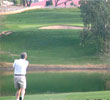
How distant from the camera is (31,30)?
63938 millimetres

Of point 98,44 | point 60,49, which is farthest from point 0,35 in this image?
point 98,44

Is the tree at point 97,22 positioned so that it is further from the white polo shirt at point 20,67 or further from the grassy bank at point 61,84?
the white polo shirt at point 20,67

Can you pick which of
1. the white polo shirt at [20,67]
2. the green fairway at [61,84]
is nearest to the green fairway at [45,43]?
the green fairway at [61,84]

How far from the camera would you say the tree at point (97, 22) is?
51.1 metres

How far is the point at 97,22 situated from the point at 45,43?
29.1 ft

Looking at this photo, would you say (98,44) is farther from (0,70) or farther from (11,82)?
(11,82)

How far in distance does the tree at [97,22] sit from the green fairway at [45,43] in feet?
5.92

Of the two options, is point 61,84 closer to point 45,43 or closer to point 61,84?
point 61,84

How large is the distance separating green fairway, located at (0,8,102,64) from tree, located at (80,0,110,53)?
5.92ft

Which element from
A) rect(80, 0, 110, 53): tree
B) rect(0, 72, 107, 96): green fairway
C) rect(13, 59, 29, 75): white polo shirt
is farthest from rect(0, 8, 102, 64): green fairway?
rect(13, 59, 29, 75): white polo shirt

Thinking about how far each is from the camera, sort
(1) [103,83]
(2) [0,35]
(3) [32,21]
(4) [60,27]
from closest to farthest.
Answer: (1) [103,83]
(2) [0,35]
(4) [60,27]
(3) [32,21]

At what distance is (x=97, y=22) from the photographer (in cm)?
5306

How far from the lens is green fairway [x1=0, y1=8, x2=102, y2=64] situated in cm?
5359

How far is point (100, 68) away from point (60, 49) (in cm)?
965
